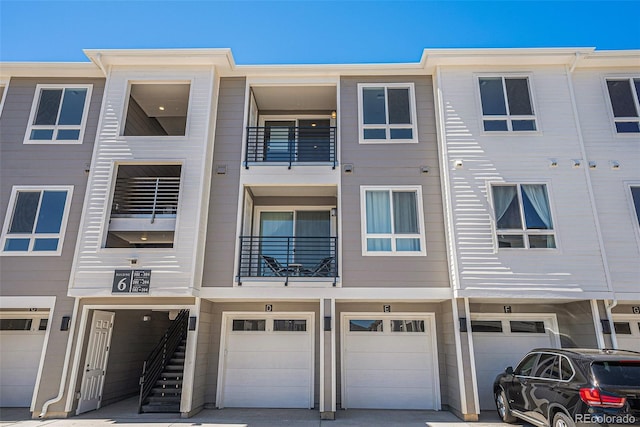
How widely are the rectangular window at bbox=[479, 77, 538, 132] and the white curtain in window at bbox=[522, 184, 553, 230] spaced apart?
61.5 inches

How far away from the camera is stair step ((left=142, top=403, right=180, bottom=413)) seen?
7.98 meters

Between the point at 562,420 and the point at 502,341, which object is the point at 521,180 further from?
the point at 562,420

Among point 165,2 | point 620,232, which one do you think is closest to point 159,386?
point 165,2

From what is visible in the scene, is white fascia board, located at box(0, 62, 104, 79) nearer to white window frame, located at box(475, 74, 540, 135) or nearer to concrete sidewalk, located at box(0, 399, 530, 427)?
concrete sidewalk, located at box(0, 399, 530, 427)

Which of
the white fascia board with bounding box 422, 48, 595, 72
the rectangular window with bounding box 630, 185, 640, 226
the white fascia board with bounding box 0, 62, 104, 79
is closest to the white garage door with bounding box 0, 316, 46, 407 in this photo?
the white fascia board with bounding box 0, 62, 104, 79

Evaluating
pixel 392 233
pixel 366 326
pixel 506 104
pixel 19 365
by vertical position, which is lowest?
pixel 19 365

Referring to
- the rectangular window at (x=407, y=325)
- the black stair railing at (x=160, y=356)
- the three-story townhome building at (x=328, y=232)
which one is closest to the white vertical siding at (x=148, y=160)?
the three-story townhome building at (x=328, y=232)

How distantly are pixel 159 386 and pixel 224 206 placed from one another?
4.59 metres

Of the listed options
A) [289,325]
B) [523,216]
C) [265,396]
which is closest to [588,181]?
[523,216]

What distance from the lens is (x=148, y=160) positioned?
352 inches

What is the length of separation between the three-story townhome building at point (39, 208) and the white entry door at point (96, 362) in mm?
514

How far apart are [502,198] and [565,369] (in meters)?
4.14

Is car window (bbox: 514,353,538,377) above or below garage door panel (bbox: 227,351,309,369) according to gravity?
above

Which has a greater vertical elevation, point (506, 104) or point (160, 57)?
point (160, 57)
